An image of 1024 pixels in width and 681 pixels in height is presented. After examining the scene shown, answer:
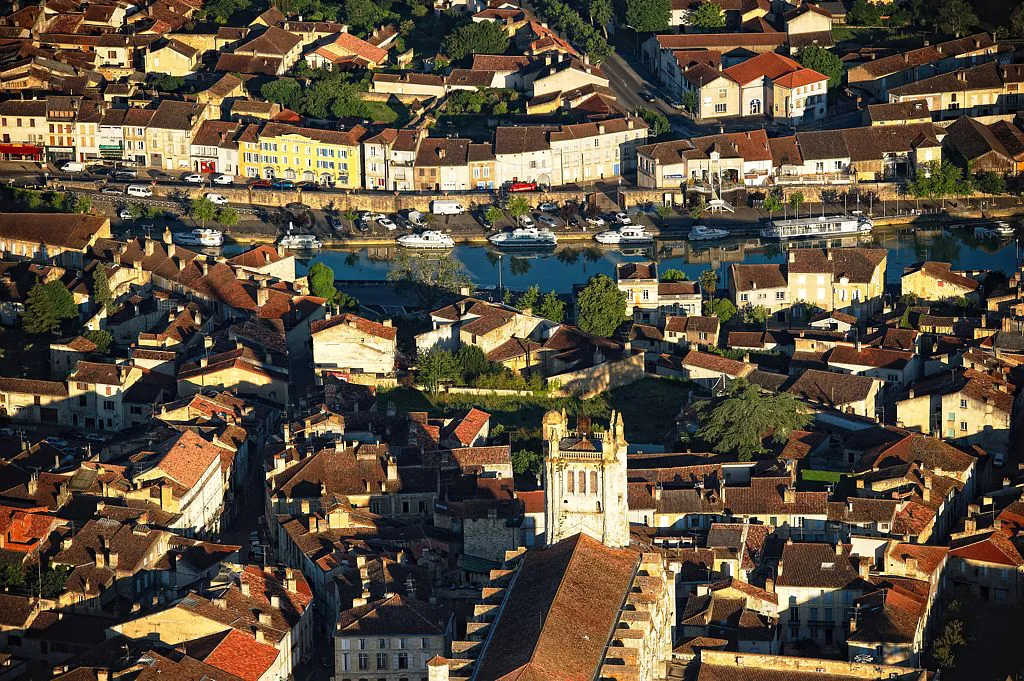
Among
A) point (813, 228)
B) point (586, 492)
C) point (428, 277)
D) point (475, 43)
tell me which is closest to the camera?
point (586, 492)

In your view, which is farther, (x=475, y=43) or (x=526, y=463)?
(x=475, y=43)

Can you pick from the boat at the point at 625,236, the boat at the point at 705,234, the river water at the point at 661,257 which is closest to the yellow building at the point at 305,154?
the river water at the point at 661,257

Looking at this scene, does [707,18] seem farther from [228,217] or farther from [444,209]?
[228,217]

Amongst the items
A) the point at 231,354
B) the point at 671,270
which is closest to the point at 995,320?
the point at 671,270

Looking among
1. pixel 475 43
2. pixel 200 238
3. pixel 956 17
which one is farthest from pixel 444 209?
pixel 956 17

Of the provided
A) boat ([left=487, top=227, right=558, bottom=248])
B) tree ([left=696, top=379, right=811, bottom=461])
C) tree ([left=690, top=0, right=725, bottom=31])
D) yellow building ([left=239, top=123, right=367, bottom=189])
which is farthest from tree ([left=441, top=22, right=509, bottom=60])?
tree ([left=696, top=379, right=811, bottom=461])

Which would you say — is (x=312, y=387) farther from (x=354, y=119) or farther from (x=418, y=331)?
(x=354, y=119)

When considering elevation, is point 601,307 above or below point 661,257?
above
